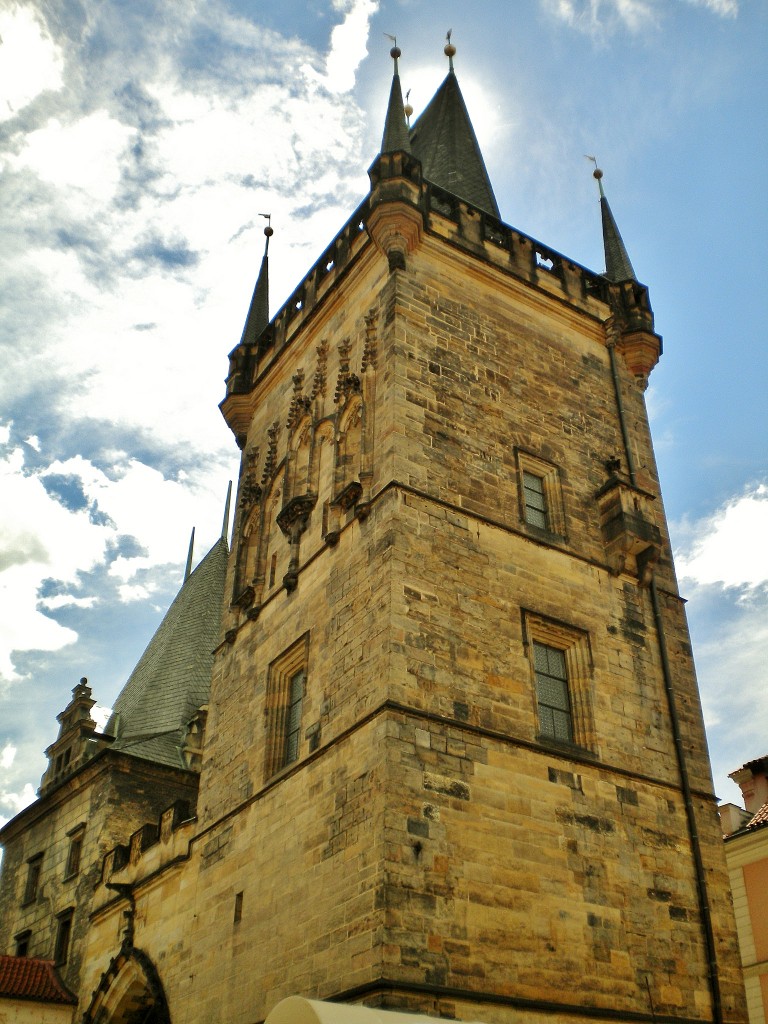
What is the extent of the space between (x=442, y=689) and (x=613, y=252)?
972cm

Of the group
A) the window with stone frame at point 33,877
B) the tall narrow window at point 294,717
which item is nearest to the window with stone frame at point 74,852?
the window with stone frame at point 33,877

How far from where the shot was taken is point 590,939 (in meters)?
10.4

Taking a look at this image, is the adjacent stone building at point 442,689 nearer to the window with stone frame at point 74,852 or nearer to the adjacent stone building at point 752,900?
the window with stone frame at point 74,852

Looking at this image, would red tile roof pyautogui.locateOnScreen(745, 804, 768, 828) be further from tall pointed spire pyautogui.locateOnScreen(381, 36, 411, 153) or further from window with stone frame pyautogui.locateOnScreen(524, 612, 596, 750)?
tall pointed spire pyautogui.locateOnScreen(381, 36, 411, 153)

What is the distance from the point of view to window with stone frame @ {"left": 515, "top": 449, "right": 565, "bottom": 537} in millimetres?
13328

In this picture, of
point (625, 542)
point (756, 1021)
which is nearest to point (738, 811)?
→ point (756, 1021)

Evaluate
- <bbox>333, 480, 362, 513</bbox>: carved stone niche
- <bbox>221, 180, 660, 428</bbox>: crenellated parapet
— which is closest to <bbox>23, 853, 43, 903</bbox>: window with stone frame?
<bbox>221, 180, 660, 428</bbox>: crenellated parapet

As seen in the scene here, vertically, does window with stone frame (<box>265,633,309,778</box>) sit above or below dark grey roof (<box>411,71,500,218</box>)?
below

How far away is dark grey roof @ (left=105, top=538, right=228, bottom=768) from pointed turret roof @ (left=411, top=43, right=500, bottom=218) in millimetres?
10107

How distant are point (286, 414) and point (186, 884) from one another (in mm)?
6676

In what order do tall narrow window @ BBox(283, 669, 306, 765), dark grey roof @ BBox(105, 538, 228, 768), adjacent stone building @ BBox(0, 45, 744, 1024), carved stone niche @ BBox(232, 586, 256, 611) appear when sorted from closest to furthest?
adjacent stone building @ BBox(0, 45, 744, 1024) < tall narrow window @ BBox(283, 669, 306, 765) < carved stone niche @ BBox(232, 586, 256, 611) < dark grey roof @ BBox(105, 538, 228, 768)

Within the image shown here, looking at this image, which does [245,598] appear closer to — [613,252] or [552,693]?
[552,693]

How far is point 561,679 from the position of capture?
1222cm

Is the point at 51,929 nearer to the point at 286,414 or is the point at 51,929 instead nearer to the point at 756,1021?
the point at 286,414
